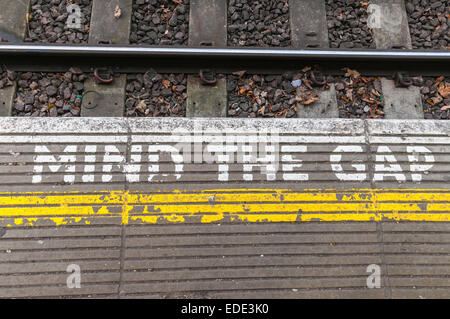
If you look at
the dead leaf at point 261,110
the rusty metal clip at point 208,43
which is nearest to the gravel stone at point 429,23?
the dead leaf at point 261,110

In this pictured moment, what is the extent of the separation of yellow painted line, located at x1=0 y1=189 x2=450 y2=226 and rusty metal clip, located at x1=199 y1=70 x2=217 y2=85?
Result: 4.73 feet

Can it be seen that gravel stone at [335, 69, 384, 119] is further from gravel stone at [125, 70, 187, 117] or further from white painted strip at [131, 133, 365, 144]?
gravel stone at [125, 70, 187, 117]

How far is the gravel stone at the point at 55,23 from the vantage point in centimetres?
432

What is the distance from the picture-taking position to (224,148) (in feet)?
12.7

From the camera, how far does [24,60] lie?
421cm

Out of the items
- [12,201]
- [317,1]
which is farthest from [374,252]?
[12,201]

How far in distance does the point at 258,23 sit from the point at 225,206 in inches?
100

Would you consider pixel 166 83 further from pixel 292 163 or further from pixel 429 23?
pixel 429 23

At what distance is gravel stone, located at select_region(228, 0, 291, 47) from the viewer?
4.41 m

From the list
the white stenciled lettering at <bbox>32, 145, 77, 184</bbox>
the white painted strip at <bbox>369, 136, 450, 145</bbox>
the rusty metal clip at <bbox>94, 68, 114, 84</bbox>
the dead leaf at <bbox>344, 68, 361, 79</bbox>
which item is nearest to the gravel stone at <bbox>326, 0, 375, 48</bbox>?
the dead leaf at <bbox>344, 68, 361, 79</bbox>

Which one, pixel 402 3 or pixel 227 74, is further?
pixel 402 3

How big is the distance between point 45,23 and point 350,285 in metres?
4.91
